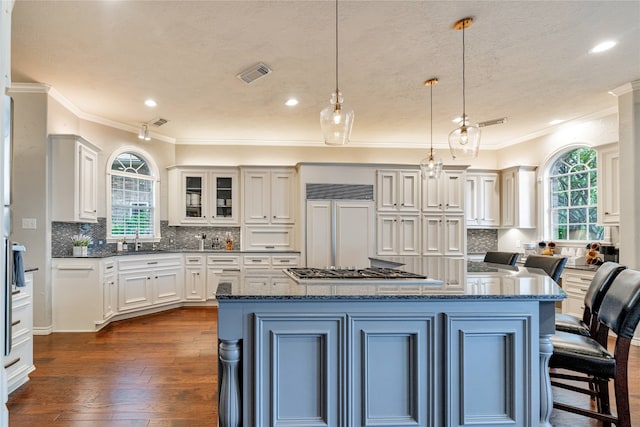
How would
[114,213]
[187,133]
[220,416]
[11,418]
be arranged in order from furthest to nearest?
[187,133] < [114,213] < [11,418] < [220,416]

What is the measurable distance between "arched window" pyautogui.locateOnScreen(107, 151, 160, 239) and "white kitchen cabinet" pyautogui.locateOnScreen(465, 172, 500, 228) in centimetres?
513

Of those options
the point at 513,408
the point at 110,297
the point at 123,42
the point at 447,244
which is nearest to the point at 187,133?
the point at 110,297

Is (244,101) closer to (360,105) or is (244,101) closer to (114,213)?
(360,105)

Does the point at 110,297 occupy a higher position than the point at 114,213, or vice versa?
the point at 114,213

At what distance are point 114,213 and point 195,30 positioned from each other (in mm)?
3675

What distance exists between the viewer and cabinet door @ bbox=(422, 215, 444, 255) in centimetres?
634

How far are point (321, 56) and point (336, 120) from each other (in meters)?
1.31

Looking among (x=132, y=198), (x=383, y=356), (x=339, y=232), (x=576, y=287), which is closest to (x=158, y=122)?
(x=132, y=198)

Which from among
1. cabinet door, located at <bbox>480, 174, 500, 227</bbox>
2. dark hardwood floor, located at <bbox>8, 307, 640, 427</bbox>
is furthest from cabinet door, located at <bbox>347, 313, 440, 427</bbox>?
cabinet door, located at <bbox>480, 174, 500, 227</bbox>

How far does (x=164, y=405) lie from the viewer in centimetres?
270

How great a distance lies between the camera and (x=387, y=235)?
6254 mm

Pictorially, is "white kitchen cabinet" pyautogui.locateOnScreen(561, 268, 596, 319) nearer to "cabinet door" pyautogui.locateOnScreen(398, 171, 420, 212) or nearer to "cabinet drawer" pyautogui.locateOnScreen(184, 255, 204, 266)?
"cabinet door" pyautogui.locateOnScreen(398, 171, 420, 212)

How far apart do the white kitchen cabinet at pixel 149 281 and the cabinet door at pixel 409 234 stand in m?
3.38

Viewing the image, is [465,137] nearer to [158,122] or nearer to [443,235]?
[443,235]
